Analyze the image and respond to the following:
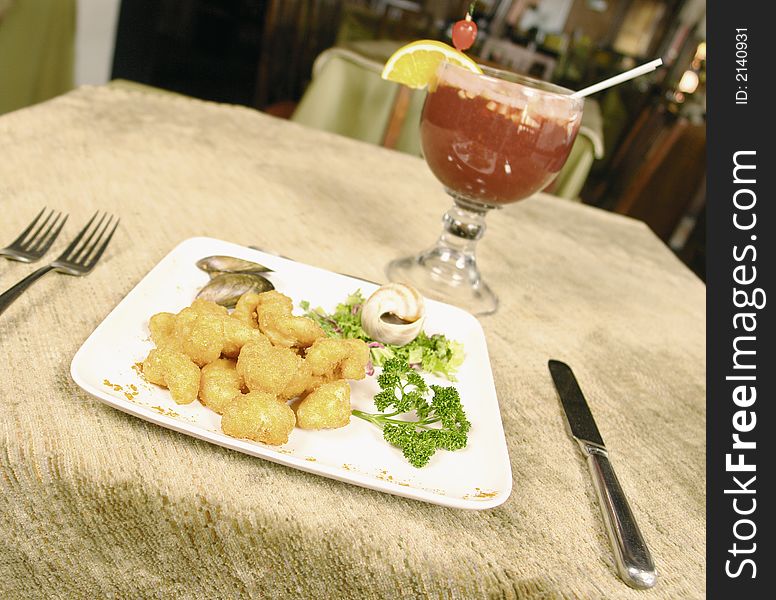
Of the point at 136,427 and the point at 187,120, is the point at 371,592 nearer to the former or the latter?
the point at 136,427

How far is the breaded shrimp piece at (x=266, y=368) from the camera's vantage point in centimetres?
54

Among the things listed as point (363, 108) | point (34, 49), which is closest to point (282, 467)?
point (363, 108)

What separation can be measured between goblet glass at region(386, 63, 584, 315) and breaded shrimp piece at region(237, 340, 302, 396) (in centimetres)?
43

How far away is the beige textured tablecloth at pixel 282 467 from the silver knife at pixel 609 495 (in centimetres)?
1

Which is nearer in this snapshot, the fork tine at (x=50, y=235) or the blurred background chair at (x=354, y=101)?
the fork tine at (x=50, y=235)

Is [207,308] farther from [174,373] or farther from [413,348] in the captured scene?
[413,348]

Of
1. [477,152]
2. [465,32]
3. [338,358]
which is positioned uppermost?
[465,32]

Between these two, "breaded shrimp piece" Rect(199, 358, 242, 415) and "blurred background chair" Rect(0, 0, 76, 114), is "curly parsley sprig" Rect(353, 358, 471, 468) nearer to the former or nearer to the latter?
"breaded shrimp piece" Rect(199, 358, 242, 415)

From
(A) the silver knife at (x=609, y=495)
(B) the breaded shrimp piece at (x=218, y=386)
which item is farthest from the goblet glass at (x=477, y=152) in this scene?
(B) the breaded shrimp piece at (x=218, y=386)

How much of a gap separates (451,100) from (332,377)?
48 centimetres

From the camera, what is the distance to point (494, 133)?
85 centimetres

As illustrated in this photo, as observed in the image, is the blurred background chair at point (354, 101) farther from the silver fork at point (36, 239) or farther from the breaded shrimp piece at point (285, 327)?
the breaded shrimp piece at point (285, 327)

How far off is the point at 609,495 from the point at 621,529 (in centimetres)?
4

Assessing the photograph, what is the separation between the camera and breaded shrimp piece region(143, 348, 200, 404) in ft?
1.74
